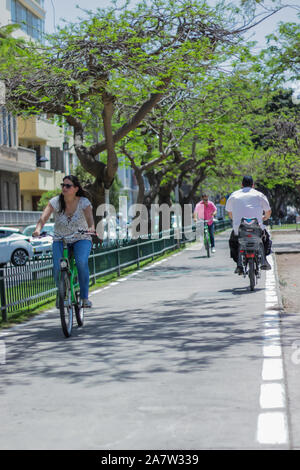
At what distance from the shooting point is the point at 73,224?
10461 mm

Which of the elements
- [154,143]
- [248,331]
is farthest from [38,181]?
[248,331]

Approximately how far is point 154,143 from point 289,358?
1083 inches

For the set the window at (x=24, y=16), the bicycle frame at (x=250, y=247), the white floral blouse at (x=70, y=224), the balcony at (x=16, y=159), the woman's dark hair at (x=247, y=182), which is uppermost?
the window at (x=24, y=16)

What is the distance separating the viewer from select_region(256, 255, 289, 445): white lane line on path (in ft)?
16.8

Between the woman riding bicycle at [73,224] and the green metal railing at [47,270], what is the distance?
5.56 ft

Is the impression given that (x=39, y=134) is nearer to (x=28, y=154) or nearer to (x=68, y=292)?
(x=28, y=154)

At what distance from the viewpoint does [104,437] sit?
5.18 metres

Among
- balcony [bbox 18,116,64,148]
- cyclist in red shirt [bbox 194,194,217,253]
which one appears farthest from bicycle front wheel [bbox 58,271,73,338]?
balcony [bbox 18,116,64,148]

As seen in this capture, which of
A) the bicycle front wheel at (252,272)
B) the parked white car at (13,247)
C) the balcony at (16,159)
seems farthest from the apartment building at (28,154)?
the bicycle front wheel at (252,272)

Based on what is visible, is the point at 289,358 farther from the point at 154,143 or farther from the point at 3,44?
the point at 154,143

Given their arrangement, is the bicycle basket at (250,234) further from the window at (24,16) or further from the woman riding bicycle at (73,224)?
the window at (24,16)

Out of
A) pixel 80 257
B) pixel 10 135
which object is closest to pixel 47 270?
pixel 80 257

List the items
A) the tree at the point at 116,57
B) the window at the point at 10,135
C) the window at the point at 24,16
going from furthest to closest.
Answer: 1. the window at the point at 24,16
2. the window at the point at 10,135
3. the tree at the point at 116,57

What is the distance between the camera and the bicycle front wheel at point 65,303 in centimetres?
971
